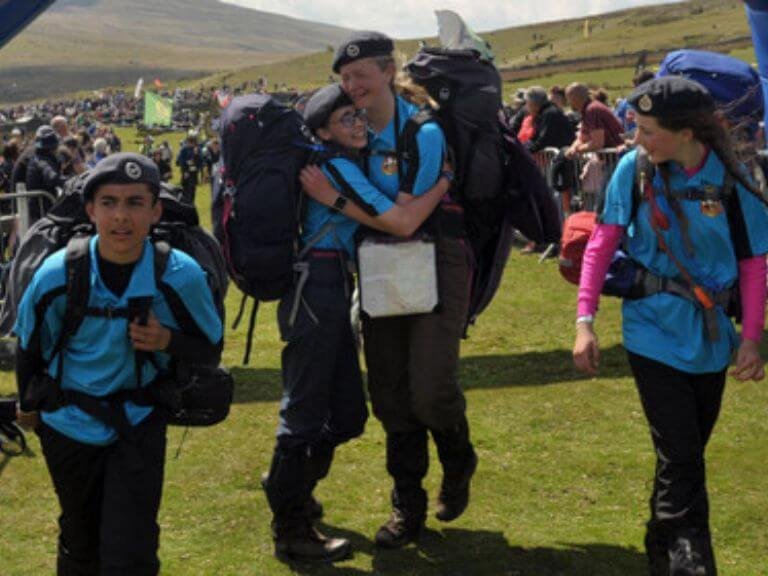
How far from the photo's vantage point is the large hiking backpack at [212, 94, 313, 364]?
442 cm

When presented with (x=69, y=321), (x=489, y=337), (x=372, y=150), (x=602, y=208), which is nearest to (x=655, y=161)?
(x=602, y=208)

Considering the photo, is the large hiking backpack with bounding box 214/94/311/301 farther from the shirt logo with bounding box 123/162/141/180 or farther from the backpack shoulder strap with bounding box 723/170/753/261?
the backpack shoulder strap with bounding box 723/170/753/261

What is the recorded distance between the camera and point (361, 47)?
4578 millimetres

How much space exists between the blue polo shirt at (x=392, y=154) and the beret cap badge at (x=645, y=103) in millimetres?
985

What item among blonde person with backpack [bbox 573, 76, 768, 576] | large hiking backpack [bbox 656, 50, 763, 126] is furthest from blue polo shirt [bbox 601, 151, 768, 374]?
large hiking backpack [bbox 656, 50, 763, 126]

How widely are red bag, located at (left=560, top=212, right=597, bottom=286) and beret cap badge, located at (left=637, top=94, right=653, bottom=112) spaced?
1.75ft

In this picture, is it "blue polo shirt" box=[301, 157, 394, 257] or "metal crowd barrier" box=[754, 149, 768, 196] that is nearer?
"blue polo shirt" box=[301, 157, 394, 257]

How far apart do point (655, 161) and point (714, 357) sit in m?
0.73

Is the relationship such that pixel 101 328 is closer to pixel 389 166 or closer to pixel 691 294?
pixel 389 166

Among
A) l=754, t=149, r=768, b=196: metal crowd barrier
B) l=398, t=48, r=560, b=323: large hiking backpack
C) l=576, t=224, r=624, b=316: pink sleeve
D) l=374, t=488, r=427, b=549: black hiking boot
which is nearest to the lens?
l=576, t=224, r=624, b=316: pink sleeve

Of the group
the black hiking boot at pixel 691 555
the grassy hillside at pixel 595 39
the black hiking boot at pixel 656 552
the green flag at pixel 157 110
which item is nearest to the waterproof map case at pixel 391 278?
the black hiking boot at pixel 656 552

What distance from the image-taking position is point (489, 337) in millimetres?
9828

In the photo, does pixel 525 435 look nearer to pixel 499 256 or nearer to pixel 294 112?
pixel 499 256

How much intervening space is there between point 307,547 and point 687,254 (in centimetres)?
206
